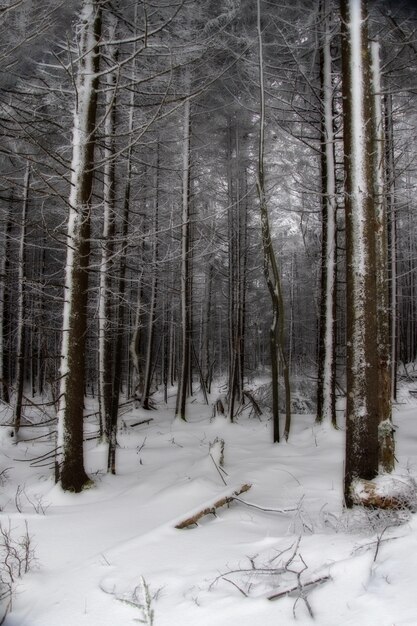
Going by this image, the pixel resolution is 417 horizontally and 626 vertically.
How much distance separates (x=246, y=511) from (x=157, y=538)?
1.22 m

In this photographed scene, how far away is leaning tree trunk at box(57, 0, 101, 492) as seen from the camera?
19.7 feet

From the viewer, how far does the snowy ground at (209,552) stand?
2525 mm

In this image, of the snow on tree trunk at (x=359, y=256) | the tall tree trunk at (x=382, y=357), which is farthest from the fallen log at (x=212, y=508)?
the tall tree trunk at (x=382, y=357)

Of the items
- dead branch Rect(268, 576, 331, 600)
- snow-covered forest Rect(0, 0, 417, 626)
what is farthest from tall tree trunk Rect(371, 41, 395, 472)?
dead branch Rect(268, 576, 331, 600)

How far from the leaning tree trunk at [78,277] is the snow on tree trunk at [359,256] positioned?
351 cm

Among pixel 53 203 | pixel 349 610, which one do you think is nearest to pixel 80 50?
pixel 349 610

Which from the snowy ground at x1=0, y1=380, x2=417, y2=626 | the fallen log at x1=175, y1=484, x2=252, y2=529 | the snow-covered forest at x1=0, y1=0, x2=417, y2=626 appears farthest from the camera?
the fallen log at x1=175, y1=484, x2=252, y2=529

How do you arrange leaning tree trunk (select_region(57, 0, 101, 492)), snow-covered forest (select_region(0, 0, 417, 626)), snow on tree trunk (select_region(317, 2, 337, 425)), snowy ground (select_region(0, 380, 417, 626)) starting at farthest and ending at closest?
snow on tree trunk (select_region(317, 2, 337, 425))
leaning tree trunk (select_region(57, 0, 101, 492))
snow-covered forest (select_region(0, 0, 417, 626))
snowy ground (select_region(0, 380, 417, 626))

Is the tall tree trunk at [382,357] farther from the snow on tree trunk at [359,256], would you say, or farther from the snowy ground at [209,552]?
the snowy ground at [209,552]

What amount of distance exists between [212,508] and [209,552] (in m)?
0.98

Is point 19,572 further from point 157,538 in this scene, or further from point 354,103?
point 354,103

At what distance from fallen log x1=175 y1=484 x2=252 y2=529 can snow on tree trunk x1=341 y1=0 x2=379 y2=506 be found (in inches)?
52.3

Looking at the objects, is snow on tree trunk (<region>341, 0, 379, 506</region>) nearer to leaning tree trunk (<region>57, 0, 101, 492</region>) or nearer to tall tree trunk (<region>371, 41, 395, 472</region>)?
tall tree trunk (<region>371, 41, 395, 472</region>)

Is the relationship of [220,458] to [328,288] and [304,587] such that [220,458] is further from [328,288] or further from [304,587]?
[328,288]
